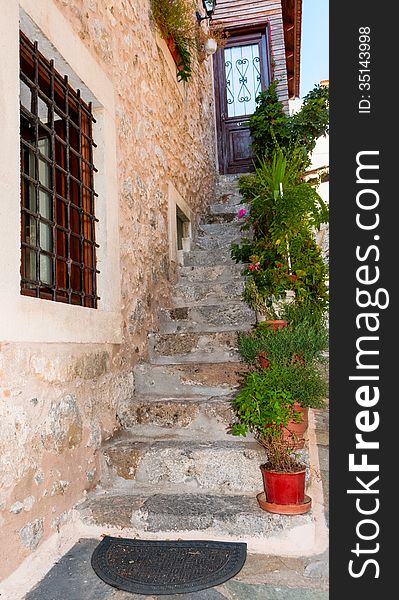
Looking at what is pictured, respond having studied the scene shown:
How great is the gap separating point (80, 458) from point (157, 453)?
1.24ft

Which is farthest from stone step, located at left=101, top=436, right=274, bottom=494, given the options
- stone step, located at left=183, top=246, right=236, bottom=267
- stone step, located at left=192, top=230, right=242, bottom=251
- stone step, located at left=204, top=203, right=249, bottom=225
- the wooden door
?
the wooden door

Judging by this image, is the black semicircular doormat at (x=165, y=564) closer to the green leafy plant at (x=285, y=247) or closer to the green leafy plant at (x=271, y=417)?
the green leafy plant at (x=271, y=417)

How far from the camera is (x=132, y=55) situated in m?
3.59

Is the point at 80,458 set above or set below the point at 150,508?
above

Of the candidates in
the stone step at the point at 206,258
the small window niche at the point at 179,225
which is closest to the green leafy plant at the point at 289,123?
the small window niche at the point at 179,225

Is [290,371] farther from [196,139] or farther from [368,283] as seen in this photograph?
[196,139]

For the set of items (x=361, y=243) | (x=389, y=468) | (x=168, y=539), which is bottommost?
(x=168, y=539)

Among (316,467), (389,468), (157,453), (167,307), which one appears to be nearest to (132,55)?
(167,307)

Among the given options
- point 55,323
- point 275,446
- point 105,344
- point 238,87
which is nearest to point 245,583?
point 275,446

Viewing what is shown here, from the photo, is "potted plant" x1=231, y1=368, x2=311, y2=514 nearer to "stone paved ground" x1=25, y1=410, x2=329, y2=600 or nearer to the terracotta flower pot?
the terracotta flower pot

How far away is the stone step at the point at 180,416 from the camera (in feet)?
8.95

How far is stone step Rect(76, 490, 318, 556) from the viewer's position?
2072 millimetres

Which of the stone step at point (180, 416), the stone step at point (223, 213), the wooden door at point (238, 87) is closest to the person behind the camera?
the stone step at point (180, 416)

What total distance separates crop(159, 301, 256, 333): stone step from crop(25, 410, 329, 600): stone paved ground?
1.95 m
